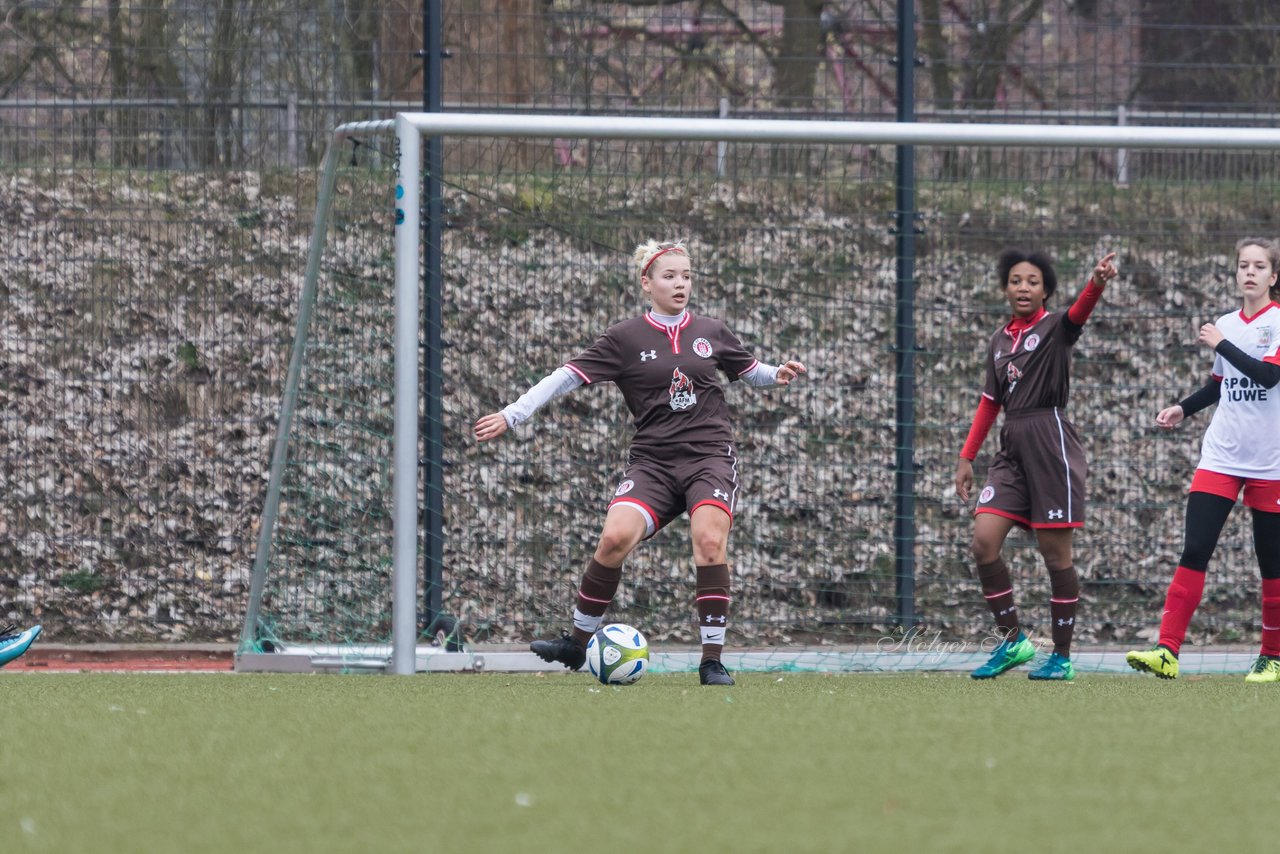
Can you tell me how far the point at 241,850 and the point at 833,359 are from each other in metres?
6.68

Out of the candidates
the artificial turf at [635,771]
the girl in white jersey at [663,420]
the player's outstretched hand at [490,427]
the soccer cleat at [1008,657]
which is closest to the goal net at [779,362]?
the soccer cleat at [1008,657]

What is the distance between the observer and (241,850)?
297 cm

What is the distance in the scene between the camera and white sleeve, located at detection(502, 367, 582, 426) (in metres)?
6.39

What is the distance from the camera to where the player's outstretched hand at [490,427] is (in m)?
6.20

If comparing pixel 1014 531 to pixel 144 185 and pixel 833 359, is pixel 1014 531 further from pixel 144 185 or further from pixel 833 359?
pixel 144 185

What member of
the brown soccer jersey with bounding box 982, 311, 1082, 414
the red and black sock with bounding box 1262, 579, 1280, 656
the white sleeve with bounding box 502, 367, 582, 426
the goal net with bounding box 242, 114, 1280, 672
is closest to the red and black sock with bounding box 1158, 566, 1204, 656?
the red and black sock with bounding box 1262, 579, 1280, 656

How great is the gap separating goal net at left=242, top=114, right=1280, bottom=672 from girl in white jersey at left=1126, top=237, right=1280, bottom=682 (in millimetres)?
1129

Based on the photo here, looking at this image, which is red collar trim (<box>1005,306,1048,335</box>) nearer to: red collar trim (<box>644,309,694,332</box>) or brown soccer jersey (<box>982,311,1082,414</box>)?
brown soccer jersey (<box>982,311,1082,414</box>)

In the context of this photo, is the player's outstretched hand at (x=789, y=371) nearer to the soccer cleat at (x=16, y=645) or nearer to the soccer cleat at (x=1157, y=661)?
the soccer cleat at (x=1157, y=661)

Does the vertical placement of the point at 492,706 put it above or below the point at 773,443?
below

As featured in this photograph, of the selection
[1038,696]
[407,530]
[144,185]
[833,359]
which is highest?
[144,185]

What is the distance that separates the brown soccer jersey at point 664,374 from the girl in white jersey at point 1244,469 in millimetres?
1864

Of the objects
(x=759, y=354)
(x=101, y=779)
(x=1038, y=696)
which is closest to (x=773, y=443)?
(x=759, y=354)

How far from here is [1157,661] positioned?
6.57 meters
